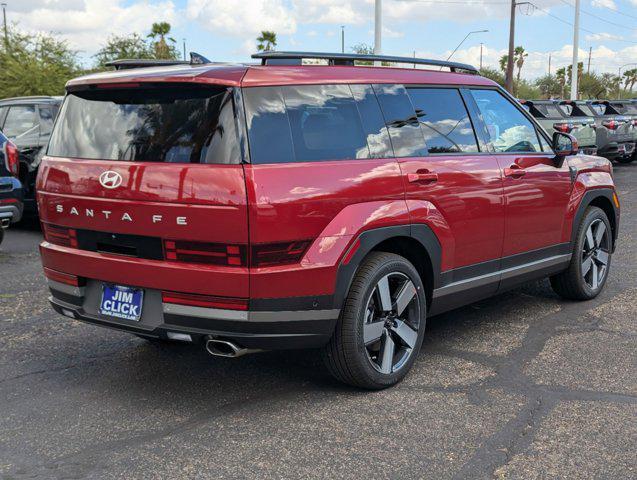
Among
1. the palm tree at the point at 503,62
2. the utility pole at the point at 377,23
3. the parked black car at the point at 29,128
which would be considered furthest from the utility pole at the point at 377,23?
the palm tree at the point at 503,62

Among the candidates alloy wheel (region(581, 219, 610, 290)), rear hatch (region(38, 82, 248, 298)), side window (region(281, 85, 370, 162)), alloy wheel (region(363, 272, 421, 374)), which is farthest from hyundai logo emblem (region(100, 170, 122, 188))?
alloy wheel (region(581, 219, 610, 290))

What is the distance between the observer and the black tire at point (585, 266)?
5.98 meters

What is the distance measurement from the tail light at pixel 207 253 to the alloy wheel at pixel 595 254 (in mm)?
3606

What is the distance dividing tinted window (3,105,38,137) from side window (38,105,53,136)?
0.31 feet

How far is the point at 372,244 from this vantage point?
400 centimetres

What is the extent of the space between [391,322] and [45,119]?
298 inches

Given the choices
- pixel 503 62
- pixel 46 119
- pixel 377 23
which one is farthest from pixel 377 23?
pixel 503 62

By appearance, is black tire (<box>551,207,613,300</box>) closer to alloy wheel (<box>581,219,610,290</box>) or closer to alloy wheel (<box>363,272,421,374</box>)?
alloy wheel (<box>581,219,610,290</box>)

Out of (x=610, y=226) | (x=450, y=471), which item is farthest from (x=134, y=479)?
(x=610, y=226)

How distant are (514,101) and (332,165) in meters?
2.25

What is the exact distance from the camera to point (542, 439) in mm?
3598

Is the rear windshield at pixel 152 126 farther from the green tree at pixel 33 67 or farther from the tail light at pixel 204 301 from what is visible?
the green tree at pixel 33 67

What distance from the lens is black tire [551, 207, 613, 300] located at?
5980 millimetres

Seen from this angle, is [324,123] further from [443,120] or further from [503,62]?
[503,62]
